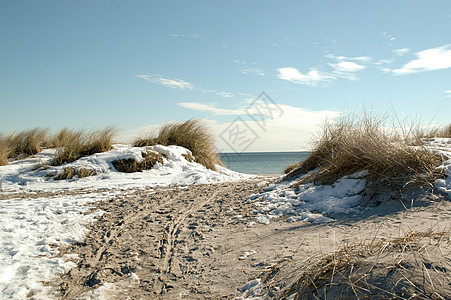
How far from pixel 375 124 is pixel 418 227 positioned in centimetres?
282

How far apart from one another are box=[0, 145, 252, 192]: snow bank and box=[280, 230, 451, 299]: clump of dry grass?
5.83 meters

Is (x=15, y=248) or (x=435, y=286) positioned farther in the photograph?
(x=15, y=248)

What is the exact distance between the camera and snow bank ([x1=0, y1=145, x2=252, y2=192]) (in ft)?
24.5

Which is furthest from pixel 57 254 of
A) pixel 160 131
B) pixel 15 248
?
pixel 160 131

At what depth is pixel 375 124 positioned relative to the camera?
5410mm

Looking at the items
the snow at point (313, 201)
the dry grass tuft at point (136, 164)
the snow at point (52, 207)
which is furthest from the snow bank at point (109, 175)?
the snow at point (313, 201)

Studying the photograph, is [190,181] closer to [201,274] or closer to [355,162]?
[355,162]

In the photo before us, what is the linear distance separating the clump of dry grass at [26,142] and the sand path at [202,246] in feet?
30.3

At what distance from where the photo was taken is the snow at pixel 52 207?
2809 mm

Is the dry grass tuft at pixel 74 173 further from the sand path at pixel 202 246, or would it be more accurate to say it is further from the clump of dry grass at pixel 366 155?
the clump of dry grass at pixel 366 155

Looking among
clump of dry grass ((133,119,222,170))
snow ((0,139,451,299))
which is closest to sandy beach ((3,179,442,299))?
snow ((0,139,451,299))

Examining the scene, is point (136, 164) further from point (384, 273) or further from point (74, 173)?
point (384, 273)

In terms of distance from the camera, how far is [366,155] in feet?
15.2

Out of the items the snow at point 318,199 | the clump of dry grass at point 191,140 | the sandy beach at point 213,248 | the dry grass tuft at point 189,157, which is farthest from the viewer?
the clump of dry grass at point 191,140
